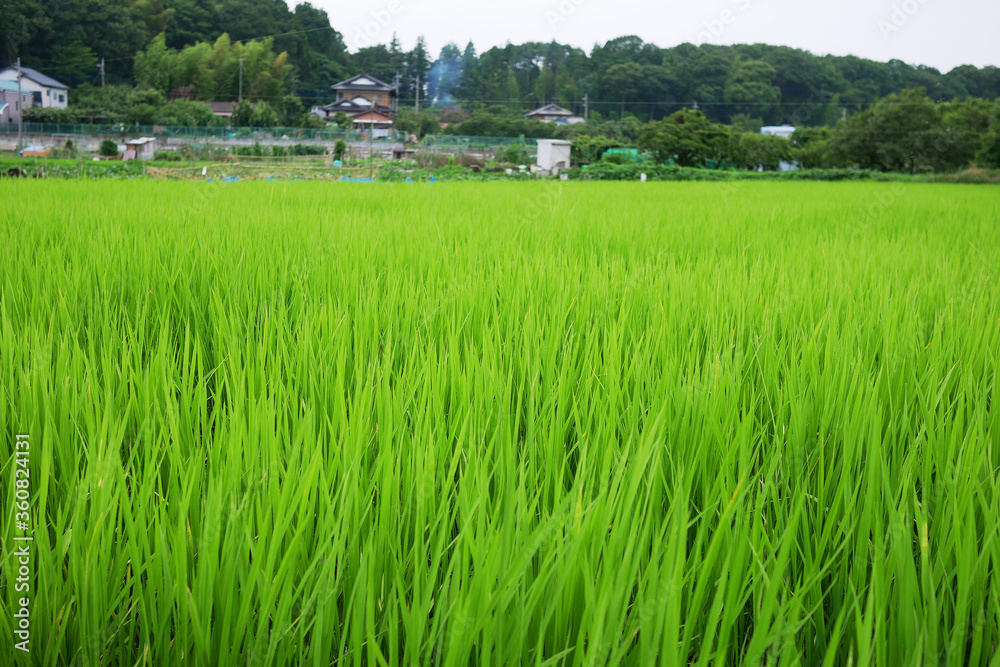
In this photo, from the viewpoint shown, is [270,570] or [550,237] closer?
[270,570]

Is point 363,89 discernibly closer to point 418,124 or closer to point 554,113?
point 418,124

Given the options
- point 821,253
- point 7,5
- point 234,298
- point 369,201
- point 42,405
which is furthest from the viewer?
point 7,5

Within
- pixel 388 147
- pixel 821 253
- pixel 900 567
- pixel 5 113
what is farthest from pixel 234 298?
pixel 5 113

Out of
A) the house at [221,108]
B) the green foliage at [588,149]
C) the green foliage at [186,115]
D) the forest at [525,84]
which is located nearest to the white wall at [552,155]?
the green foliage at [588,149]

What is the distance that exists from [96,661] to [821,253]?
2.69m

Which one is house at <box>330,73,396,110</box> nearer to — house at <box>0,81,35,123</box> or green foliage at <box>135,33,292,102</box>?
green foliage at <box>135,33,292,102</box>

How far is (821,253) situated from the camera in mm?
2520

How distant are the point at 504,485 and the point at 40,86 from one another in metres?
A: 47.7

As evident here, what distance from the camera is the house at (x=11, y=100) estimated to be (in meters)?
34.2

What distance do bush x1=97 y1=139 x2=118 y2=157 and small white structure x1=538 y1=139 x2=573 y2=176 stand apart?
15744 mm

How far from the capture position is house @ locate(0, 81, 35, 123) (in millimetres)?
34156

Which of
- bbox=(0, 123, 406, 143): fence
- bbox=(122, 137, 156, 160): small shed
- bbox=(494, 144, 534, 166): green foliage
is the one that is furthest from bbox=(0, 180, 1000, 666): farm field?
bbox=(0, 123, 406, 143): fence

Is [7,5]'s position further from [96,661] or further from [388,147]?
[96,661]

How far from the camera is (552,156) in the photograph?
21.1m
